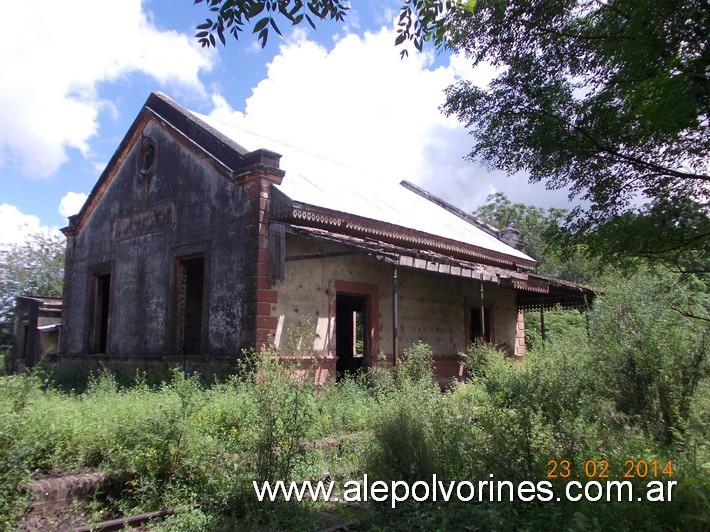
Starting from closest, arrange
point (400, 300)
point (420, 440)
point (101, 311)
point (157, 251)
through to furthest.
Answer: point (420, 440) → point (157, 251) → point (400, 300) → point (101, 311)

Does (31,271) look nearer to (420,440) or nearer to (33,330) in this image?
(33,330)

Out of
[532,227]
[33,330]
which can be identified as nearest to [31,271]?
[33,330]

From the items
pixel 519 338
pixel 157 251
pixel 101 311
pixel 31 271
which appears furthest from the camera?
pixel 31 271

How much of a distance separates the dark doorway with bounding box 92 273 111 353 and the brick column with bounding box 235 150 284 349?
677 centimetres

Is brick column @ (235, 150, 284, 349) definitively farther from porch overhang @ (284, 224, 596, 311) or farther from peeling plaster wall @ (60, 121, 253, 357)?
porch overhang @ (284, 224, 596, 311)

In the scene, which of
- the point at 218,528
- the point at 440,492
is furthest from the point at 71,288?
the point at 440,492

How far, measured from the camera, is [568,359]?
7750 millimetres

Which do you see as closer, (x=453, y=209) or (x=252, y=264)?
(x=252, y=264)

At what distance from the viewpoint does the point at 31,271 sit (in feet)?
114

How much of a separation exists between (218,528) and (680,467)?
4.28m

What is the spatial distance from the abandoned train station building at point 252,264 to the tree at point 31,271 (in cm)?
2013

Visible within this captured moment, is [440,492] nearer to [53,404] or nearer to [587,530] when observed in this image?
[587,530]
